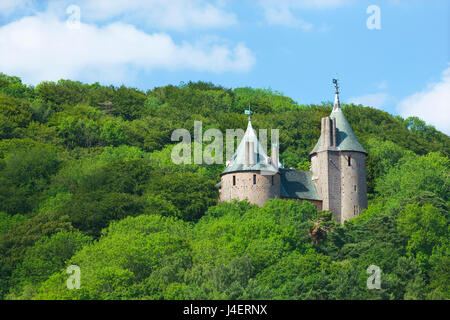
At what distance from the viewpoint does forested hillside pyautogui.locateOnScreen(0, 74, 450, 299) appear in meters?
54.2

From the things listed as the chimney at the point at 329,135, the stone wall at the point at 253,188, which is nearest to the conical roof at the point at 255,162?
the stone wall at the point at 253,188

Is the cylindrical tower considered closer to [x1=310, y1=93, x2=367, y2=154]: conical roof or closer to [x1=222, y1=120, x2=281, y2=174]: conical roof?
[x1=310, y1=93, x2=367, y2=154]: conical roof

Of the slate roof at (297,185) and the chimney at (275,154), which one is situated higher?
the chimney at (275,154)

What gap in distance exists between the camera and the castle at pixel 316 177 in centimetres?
6838

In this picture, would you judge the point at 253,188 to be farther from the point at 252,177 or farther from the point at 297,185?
the point at 297,185

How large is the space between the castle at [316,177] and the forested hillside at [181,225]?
201 centimetres

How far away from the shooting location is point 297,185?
235ft

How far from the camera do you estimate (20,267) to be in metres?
59.3

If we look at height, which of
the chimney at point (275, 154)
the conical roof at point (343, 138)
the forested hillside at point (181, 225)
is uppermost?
the conical roof at point (343, 138)

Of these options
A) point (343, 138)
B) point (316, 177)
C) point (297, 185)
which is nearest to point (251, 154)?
point (297, 185)

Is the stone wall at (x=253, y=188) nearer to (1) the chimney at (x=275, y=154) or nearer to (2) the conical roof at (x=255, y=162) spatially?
(2) the conical roof at (x=255, y=162)

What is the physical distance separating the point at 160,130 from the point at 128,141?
4.25m

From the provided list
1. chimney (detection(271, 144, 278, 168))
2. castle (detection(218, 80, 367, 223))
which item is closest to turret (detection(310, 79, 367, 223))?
castle (detection(218, 80, 367, 223))
